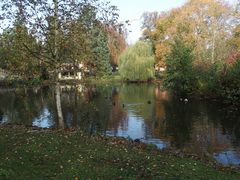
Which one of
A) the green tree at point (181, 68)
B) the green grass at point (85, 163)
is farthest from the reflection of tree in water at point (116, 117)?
the green tree at point (181, 68)

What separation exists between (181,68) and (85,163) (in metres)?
34.5

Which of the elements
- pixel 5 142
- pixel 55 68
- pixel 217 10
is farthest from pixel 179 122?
pixel 217 10

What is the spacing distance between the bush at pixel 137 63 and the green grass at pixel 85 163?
56.7 metres

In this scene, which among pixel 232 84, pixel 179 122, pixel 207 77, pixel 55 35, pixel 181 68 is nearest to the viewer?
pixel 55 35

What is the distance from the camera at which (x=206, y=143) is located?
714 inches

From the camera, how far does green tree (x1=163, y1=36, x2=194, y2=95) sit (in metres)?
42.3

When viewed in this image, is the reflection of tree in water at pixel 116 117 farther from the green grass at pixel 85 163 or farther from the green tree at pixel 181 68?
the green tree at pixel 181 68

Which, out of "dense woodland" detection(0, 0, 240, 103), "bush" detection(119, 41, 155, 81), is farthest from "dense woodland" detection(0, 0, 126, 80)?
"bush" detection(119, 41, 155, 81)

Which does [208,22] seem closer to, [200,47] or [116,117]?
[200,47]

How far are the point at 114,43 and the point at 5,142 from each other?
21.1 ft

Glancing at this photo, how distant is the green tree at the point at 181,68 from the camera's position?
139ft

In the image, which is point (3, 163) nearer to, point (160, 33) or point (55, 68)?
point (55, 68)

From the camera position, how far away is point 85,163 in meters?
9.74

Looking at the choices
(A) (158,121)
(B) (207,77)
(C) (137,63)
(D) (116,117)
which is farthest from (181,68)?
(C) (137,63)
